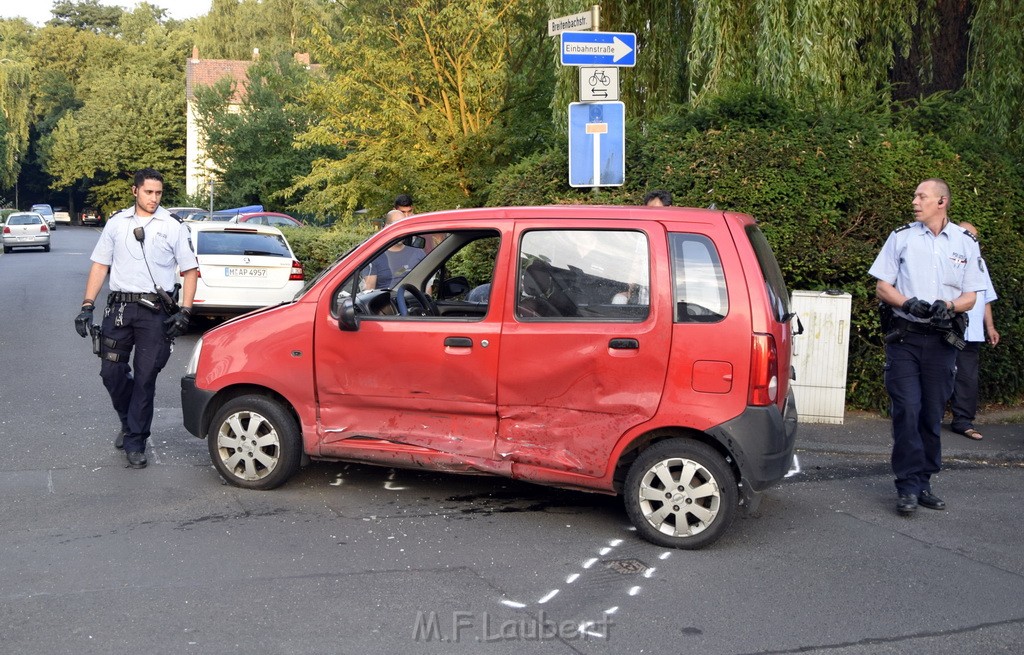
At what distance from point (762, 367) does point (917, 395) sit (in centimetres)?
139

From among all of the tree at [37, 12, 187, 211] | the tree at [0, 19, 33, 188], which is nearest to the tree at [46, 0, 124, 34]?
the tree at [37, 12, 187, 211]

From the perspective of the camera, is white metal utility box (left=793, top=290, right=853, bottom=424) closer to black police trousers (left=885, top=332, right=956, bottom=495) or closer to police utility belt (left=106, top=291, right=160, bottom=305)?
black police trousers (left=885, top=332, right=956, bottom=495)

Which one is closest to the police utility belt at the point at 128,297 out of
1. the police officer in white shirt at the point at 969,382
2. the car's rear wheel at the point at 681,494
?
the car's rear wheel at the point at 681,494

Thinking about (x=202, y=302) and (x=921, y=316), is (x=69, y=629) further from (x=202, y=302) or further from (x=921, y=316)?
(x=202, y=302)

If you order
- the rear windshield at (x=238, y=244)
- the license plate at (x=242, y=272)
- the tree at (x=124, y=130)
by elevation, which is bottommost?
the license plate at (x=242, y=272)

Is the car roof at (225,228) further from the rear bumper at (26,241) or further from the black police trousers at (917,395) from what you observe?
the rear bumper at (26,241)

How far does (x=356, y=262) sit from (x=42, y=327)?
10.8m

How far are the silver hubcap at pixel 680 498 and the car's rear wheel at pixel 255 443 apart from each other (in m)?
2.21

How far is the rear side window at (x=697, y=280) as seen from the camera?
19.1 feet

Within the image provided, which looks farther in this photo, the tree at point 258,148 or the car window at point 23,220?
the tree at point 258,148

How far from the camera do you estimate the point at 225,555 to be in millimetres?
5512

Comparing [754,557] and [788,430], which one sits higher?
Result: [788,430]

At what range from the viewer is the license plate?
1459 cm

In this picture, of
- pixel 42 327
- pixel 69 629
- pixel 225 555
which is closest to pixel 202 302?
pixel 42 327
